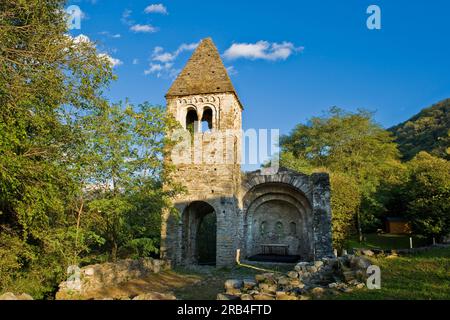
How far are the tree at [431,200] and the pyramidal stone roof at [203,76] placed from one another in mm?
13387

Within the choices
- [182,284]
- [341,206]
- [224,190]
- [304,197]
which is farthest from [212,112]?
[341,206]

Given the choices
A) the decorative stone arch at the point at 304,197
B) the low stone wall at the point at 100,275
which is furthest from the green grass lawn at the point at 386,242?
the low stone wall at the point at 100,275

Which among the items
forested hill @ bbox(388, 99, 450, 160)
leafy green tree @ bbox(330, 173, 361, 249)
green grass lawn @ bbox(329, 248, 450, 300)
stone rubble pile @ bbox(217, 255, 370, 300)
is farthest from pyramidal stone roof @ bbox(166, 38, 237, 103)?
forested hill @ bbox(388, 99, 450, 160)

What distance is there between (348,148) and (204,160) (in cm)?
2121

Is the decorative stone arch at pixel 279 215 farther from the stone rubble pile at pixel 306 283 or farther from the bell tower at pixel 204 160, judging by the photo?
the stone rubble pile at pixel 306 283

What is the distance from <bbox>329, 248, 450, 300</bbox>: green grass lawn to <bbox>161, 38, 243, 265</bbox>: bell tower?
7314 mm

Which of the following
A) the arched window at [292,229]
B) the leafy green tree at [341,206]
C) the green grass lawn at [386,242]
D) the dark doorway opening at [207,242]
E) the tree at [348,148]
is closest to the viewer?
the leafy green tree at [341,206]

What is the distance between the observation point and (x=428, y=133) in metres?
42.6

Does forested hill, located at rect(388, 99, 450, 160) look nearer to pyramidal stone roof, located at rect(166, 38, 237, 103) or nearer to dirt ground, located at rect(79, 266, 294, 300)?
pyramidal stone roof, located at rect(166, 38, 237, 103)

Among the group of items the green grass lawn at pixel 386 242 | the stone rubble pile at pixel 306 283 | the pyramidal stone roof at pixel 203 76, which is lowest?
the green grass lawn at pixel 386 242

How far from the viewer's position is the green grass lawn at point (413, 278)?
20.2 feet

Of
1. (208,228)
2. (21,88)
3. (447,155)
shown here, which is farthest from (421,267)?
(447,155)

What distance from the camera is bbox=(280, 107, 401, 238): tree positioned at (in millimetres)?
29566

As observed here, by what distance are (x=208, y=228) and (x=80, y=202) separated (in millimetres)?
12501
